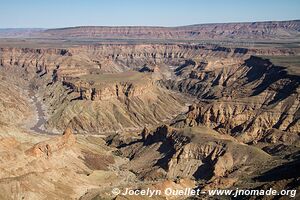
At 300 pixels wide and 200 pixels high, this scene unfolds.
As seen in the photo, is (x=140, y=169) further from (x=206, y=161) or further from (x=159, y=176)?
(x=206, y=161)

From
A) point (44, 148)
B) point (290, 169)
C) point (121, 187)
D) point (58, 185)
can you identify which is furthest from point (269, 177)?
point (44, 148)

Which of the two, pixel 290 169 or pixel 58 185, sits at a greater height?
pixel 290 169

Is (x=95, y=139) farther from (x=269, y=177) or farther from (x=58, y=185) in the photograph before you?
(x=269, y=177)

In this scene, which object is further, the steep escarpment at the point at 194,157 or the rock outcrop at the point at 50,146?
the rock outcrop at the point at 50,146

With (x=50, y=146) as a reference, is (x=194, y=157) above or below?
above

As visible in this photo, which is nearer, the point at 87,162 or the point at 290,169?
Answer: the point at 290,169

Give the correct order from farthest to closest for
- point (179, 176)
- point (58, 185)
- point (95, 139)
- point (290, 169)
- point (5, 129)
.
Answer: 1. point (95, 139)
2. point (5, 129)
3. point (179, 176)
4. point (58, 185)
5. point (290, 169)

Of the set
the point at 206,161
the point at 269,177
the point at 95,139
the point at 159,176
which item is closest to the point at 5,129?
the point at 95,139

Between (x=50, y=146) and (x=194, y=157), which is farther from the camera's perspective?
(x=50, y=146)

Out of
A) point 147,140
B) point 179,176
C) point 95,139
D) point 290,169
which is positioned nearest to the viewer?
point 290,169

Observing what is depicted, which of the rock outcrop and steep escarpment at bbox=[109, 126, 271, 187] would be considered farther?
the rock outcrop
